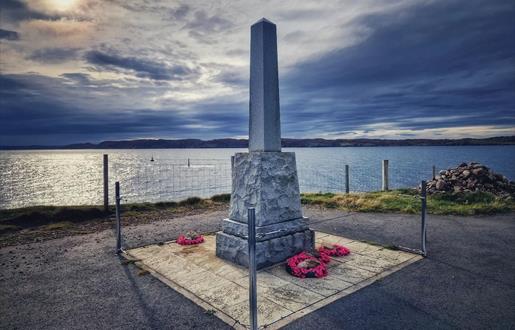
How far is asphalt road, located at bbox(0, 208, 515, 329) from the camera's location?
12.3ft

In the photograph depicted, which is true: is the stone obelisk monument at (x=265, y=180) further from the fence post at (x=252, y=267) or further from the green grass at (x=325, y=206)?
the green grass at (x=325, y=206)

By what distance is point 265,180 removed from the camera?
579 centimetres

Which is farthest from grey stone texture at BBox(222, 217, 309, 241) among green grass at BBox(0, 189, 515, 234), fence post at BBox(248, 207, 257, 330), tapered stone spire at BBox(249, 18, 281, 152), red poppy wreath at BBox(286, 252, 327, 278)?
green grass at BBox(0, 189, 515, 234)

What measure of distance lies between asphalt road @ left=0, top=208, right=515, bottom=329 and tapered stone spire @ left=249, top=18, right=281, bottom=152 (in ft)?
10.1

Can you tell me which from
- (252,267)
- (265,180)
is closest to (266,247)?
(265,180)

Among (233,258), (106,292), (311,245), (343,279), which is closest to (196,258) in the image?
(233,258)

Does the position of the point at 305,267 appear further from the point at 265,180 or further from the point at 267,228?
the point at 265,180

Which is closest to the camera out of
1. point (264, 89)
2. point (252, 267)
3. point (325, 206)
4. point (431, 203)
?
point (252, 267)

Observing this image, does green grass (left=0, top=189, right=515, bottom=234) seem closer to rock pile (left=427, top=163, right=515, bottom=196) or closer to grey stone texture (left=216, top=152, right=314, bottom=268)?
rock pile (left=427, top=163, right=515, bottom=196)

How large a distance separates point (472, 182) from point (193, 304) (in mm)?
14445

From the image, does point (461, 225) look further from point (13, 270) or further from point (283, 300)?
point (13, 270)

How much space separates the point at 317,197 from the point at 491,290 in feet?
27.9

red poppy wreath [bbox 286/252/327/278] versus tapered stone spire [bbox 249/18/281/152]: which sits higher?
tapered stone spire [bbox 249/18/281/152]

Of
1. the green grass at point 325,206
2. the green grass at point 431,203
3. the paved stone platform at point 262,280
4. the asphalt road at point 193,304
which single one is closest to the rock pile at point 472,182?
the green grass at point 431,203
